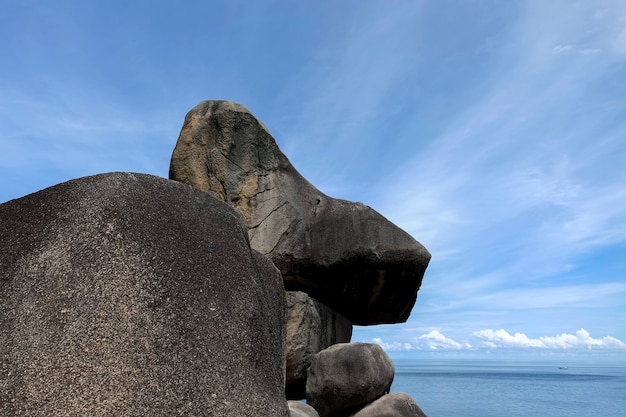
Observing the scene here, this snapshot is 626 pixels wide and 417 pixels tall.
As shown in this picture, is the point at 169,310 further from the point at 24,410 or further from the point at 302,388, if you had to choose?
the point at 302,388

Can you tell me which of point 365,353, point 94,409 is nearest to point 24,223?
point 94,409

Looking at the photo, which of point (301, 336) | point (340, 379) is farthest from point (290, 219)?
point (340, 379)

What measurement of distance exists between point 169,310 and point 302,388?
7331 millimetres

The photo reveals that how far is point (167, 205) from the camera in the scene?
414cm

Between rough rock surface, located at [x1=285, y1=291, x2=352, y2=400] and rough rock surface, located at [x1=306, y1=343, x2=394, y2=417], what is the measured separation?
9.4 inches

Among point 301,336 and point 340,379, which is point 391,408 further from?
point 301,336

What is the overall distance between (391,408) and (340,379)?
40.2 inches

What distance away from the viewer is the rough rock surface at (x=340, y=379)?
9742mm

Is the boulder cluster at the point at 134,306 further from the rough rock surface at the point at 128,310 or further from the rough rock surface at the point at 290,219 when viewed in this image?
the rough rock surface at the point at 290,219

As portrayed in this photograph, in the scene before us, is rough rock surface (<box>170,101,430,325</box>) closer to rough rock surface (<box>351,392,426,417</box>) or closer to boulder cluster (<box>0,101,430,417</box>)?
rough rock surface (<box>351,392,426,417</box>)

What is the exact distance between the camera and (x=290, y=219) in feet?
34.9

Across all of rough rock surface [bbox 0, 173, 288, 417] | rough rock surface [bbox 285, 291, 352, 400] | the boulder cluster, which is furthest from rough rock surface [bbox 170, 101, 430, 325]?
rough rock surface [bbox 0, 173, 288, 417]

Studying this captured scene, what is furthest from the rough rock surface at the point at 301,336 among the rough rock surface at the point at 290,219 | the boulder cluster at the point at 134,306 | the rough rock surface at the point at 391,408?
the boulder cluster at the point at 134,306

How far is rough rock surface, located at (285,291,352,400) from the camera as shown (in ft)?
32.3
